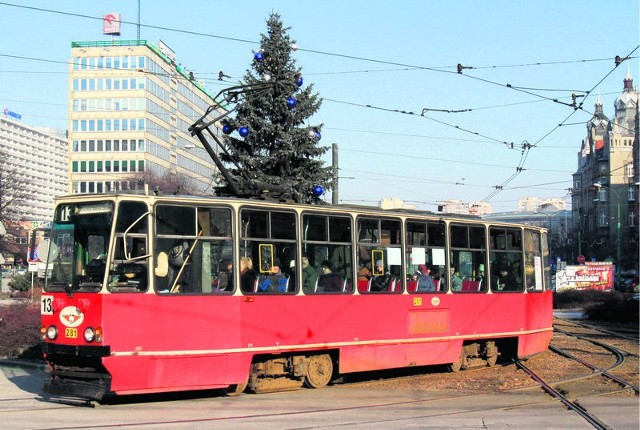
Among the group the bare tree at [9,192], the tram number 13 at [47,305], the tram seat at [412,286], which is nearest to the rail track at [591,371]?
the tram seat at [412,286]

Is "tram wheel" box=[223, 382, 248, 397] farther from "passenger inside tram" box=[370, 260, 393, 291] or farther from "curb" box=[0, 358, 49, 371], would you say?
"curb" box=[0, 358, 49, 371]

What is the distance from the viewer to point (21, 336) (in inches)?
739

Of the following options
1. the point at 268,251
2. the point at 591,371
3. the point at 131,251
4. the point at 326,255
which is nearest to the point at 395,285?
the point at 326,255

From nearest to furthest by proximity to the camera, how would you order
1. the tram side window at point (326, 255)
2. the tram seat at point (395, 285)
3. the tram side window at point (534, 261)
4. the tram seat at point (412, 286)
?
1. the tram side window at point (326, 255)
2. the tram seat at point (395, 285)
3. the tram seat at point (412, 286)
4. the tram side window at point (534, 261)

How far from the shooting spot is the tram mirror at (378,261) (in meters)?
15.1

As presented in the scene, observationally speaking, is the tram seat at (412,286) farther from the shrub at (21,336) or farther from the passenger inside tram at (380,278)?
the shrub at (21,336)

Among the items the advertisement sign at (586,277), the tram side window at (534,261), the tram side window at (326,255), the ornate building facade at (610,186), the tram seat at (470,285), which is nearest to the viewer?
the tram side window at (326,255)

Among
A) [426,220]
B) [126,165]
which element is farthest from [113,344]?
[126,165]

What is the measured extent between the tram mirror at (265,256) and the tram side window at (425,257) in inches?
125

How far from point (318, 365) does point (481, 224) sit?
491 cm

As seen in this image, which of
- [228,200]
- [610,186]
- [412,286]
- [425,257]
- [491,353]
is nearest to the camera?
[228,200]

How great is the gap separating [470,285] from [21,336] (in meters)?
9.23

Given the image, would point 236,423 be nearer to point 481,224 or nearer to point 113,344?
point 113,344

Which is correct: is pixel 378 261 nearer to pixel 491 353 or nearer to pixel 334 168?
pixel 491 353
